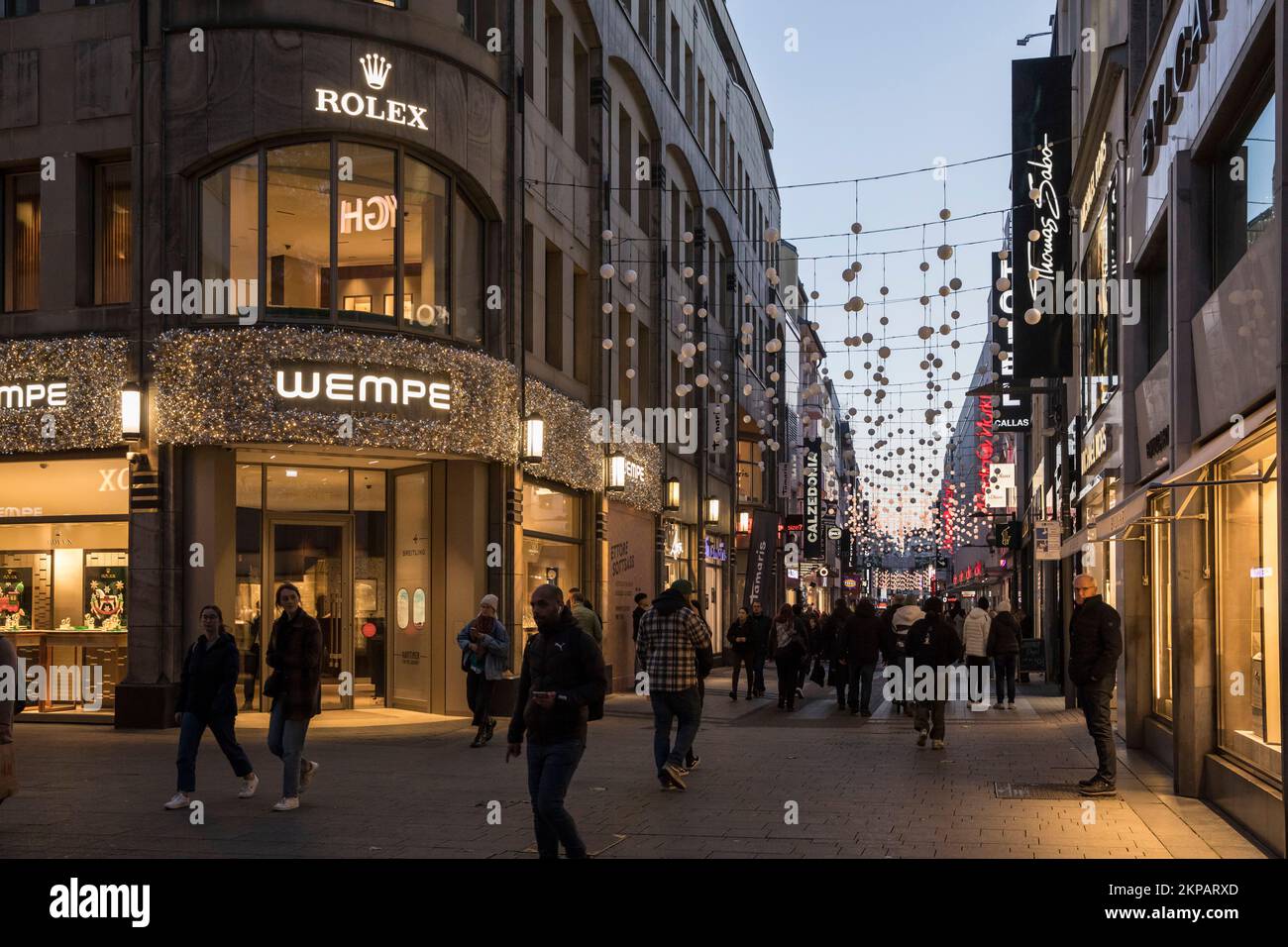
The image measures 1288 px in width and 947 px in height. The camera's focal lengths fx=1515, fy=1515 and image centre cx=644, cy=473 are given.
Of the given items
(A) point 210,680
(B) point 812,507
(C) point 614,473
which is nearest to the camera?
(A) point 210,680

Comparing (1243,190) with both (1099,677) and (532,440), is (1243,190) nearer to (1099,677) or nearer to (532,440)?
(1099,677)

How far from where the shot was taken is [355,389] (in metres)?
20.0

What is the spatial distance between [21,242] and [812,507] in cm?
4879

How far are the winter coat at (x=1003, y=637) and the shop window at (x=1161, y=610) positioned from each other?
8562 millimetres

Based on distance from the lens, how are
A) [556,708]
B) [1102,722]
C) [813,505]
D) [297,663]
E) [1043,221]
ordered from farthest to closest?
[813,505] → [1043,221] → [1102,722] → [297,663] → [556,708]

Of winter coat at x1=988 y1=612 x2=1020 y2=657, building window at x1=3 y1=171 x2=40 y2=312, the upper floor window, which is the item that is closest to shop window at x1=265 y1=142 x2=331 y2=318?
the upper floor window

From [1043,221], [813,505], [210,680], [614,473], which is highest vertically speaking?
[1043,221]

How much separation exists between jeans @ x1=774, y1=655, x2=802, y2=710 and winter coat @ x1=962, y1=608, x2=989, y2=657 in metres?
3.01

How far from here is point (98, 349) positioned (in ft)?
65.3

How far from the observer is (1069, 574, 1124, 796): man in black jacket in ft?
45.1

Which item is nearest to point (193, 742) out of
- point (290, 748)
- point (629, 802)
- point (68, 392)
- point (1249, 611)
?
point (290, 748)

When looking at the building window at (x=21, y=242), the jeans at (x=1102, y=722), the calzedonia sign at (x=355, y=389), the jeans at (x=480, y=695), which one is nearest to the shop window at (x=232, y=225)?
the calzedonia sign at (x=355, y=389)

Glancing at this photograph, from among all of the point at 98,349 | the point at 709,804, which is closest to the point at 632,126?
the point at 98,349

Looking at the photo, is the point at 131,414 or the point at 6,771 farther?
the point at 131,414
